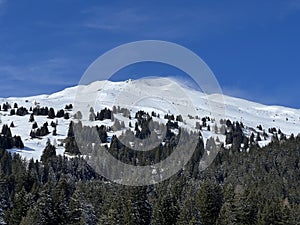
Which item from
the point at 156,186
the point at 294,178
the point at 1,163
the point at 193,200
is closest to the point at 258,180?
the point at 294,178

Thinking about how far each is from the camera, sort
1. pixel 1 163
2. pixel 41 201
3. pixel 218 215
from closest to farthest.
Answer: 1. pixel 41 201
2. pixel 218 215
3. pixel 1 163

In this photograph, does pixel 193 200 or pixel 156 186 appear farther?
pixel 156 186

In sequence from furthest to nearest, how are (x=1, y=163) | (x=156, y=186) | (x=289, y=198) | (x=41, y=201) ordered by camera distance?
(x=1, y=163) → (x=289, y=198) → (x=156, y=186) → (x=41, y=201)

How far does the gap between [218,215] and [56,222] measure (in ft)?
79.4

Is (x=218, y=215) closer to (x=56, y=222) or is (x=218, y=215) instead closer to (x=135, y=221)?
(x=135, y=221)

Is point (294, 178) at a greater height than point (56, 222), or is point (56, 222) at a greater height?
point (294, 178)

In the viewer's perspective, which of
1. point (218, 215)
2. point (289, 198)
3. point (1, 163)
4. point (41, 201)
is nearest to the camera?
point (41, 201)

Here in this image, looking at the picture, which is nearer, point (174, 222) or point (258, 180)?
point (174, 222)

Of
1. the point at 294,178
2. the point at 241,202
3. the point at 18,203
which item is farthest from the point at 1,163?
the point at 241,202

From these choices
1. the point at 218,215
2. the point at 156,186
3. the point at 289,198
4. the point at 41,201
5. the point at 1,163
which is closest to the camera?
the point at 41,201

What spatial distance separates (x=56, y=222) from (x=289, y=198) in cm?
10266

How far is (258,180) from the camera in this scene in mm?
197125

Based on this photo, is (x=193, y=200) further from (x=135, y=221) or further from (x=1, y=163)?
(x=1, y=163)

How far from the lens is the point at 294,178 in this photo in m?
199
